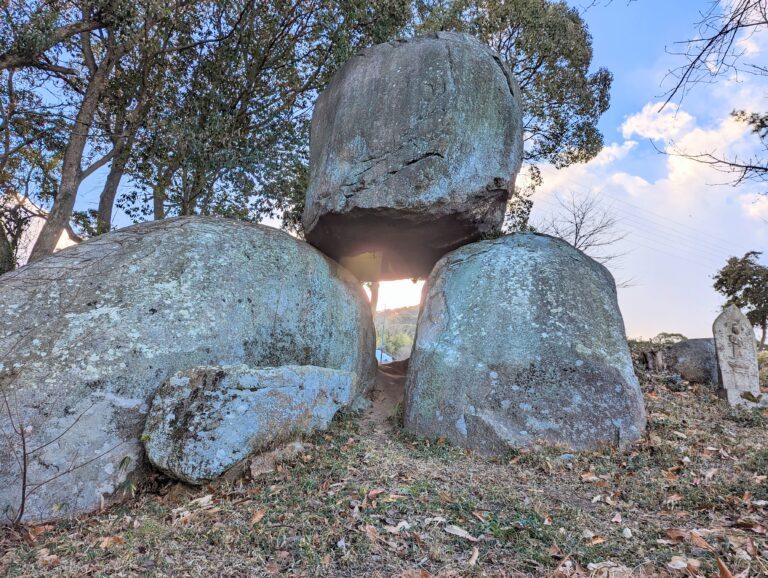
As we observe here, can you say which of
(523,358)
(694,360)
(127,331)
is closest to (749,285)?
(694,360)

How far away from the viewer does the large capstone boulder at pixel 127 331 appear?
4.27 meters

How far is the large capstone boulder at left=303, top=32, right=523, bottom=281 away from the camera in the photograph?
6.71 meters

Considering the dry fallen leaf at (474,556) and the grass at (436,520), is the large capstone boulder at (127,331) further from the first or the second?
the dry fallen leaf at (474,556)

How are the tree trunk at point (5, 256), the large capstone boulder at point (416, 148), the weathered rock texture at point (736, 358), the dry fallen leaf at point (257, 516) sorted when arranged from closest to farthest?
the dry fallen leaf at point (257, 516) < the large capstone boulder at point (416, 148) < the tree trunk at point (5, 256) < the weathered rock texture at point (736, 358)

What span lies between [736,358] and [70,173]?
1184 cm

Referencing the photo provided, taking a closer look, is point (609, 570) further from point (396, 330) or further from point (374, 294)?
point (396, 330)

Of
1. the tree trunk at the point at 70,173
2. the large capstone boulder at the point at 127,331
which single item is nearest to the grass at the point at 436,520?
the large capstone boulder at the point at 127,331

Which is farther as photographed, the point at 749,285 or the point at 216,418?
the point at 749,285

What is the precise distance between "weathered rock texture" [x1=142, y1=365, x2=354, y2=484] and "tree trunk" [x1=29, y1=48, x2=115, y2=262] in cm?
488

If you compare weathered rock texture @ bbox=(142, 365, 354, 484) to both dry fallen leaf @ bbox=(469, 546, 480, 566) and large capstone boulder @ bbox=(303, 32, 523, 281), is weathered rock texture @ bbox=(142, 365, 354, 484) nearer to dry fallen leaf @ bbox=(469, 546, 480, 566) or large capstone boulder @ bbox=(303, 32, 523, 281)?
dry fallen leaf @ bbox=(469, 546, 480, 566)

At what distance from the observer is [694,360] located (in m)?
8.58

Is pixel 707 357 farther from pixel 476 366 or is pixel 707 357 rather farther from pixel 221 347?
pixel 221 347

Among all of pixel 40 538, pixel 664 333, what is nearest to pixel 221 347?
pixel 40 538

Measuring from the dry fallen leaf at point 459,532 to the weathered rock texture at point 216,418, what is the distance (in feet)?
6.83
